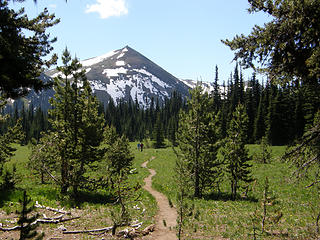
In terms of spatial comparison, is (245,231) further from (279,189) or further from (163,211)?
(279,189)

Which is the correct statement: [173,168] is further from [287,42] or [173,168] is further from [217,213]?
[287,42]

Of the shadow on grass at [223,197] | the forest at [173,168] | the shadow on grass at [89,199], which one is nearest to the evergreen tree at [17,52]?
the forest at [173,168]

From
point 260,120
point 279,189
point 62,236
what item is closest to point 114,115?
point 260,120

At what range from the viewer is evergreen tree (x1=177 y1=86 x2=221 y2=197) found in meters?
18.3

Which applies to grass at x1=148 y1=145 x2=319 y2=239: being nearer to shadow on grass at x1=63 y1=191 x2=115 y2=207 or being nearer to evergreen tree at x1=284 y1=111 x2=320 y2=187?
evergreen tree at x1=284 y1=111 x2=320 y2=187

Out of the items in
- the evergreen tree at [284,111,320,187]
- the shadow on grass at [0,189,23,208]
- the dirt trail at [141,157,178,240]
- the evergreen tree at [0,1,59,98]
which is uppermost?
the evergreen tree at [0,1,59,98]

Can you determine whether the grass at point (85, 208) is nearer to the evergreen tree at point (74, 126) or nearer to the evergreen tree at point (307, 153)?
the evergreen tree at point (74, 126)

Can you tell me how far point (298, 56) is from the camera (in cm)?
687

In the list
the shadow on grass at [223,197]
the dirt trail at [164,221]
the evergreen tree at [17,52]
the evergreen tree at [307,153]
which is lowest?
the shadow on grass at [223,197]

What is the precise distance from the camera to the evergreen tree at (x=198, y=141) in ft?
60.2

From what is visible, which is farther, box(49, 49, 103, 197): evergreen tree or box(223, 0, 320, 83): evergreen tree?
box(49, 49, 103, 197): evergreen tree

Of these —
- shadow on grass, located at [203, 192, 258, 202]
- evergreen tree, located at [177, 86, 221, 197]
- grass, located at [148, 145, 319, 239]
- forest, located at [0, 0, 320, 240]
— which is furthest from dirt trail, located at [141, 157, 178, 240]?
shadow on grass, located at [203, 192, 258, 202]

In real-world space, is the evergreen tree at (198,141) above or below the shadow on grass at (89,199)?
above

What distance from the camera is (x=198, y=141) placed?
1855 centimetres
